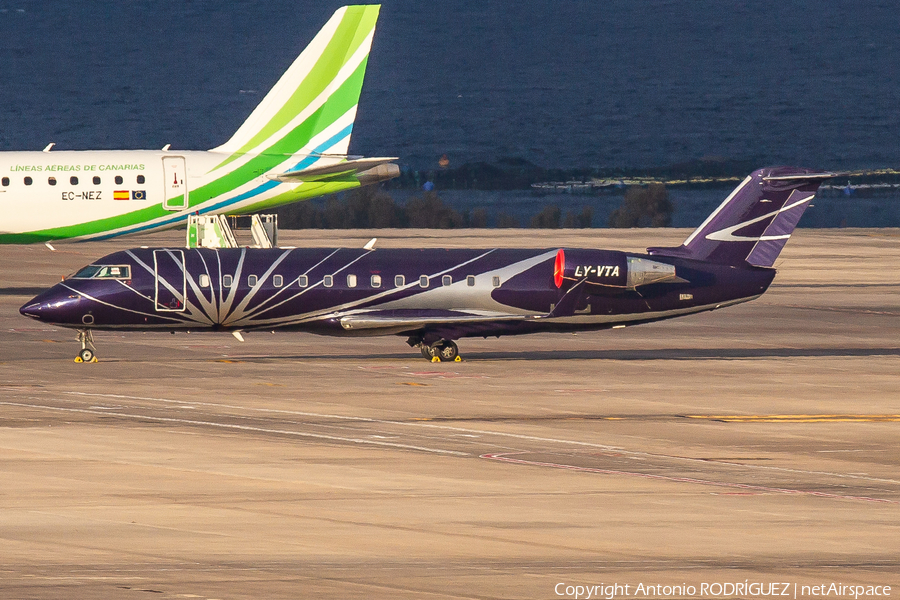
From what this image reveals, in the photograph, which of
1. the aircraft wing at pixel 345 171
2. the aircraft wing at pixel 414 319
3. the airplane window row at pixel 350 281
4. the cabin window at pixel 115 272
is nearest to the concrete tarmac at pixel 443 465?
the aircraft wing at pixel 414 319

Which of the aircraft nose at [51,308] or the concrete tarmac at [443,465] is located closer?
the concrete tarmac at [443,465]

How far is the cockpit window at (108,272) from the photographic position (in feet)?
130

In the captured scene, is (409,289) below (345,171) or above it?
below

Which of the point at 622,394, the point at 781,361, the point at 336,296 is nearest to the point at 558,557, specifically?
the point at 622,394

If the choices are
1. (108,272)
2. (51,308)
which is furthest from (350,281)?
(51,308)

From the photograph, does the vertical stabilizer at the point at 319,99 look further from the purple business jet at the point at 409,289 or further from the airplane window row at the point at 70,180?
the purple business jet at the point at 409,289

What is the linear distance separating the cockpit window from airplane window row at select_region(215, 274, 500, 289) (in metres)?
1.93

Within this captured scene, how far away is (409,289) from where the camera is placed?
4031 cm

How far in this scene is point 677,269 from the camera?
136 feet

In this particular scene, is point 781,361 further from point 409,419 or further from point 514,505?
point 514,505

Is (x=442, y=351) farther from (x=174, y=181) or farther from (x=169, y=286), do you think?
(x=174, y=181)

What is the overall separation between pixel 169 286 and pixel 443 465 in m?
15.5

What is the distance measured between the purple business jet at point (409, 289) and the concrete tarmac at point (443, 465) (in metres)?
1.25

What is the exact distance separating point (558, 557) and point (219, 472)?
783 centimetres
